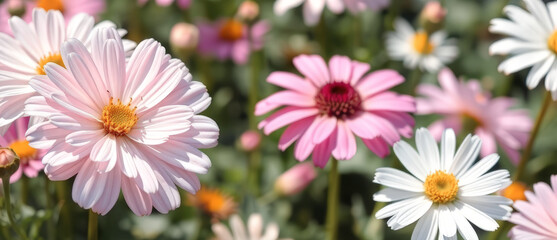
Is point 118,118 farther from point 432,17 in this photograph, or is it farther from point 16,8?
point 432,17

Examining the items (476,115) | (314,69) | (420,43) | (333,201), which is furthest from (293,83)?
(420,43)

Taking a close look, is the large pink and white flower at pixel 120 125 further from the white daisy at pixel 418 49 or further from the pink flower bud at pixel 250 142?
the white daisy at pixel 418 49

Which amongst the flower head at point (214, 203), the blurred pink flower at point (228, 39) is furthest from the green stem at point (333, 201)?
the blurred pink flower at point (228, 39)

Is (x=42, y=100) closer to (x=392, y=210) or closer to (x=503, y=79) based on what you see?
(x=392, y=210)

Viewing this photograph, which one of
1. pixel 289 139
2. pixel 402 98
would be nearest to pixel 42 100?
pixel 289 139

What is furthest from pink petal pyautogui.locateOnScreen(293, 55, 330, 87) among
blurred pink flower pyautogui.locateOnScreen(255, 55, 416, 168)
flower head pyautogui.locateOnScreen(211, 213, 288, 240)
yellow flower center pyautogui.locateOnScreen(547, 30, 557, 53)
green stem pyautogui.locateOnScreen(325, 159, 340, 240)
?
yellow flower center pyautogui.locateOnScreen(547, 30, 557, 53)
